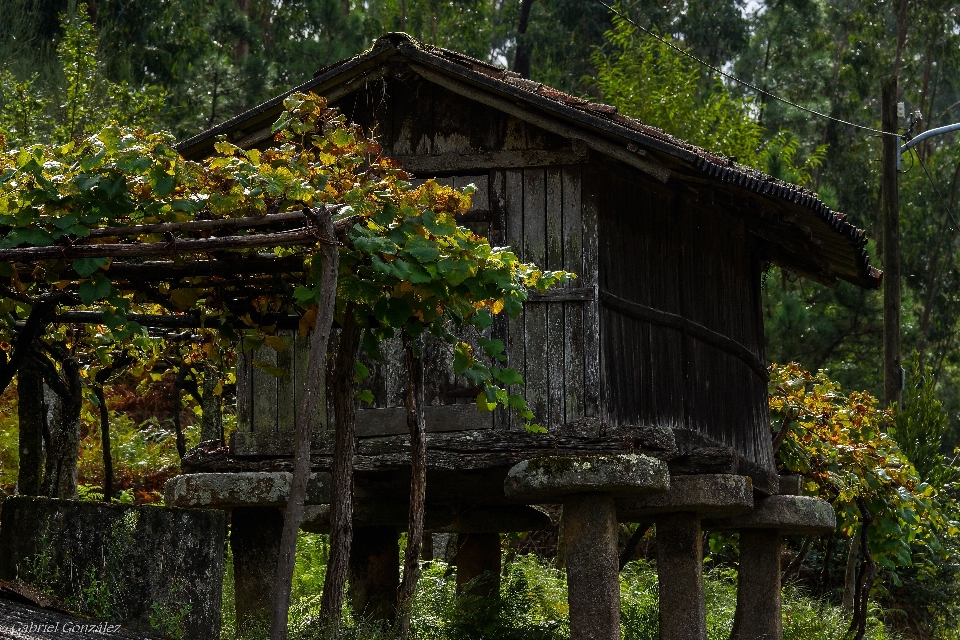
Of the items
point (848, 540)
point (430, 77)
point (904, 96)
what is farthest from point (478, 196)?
point (904, 96)

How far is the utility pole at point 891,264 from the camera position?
1767cm

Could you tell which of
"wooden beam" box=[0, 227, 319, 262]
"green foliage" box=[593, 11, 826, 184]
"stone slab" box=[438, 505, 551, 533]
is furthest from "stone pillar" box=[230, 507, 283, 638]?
"green foliage" box=[593, 11, 826, 184]

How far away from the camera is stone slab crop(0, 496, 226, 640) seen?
5.71m

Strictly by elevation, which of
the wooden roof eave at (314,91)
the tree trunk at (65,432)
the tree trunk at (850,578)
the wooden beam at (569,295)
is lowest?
the tree trunk at (850,578)

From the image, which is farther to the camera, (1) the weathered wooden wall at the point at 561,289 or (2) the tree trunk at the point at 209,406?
(2) the tree trunk at the point at 209,406

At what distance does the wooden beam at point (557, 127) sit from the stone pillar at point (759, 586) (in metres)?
4.00

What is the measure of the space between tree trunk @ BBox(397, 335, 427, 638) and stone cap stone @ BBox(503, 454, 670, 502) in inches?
56.5

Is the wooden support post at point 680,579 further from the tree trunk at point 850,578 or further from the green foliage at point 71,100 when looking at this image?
the green foliage at point 71,100

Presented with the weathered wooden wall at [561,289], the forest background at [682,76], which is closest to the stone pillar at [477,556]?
the weathered wooden wall at [561,289]

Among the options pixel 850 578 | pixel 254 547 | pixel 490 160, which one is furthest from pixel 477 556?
pixel 850 578

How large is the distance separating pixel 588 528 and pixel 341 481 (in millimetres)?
2405

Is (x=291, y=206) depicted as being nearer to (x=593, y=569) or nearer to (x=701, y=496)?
(x=593, y=569)

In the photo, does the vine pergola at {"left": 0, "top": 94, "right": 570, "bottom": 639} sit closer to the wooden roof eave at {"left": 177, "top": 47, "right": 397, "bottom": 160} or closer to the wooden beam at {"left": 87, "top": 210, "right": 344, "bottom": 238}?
the wooden beam at {"left": 87, "top": 210, "right": 344, "bottom": 238}

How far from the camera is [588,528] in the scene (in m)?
8.36
